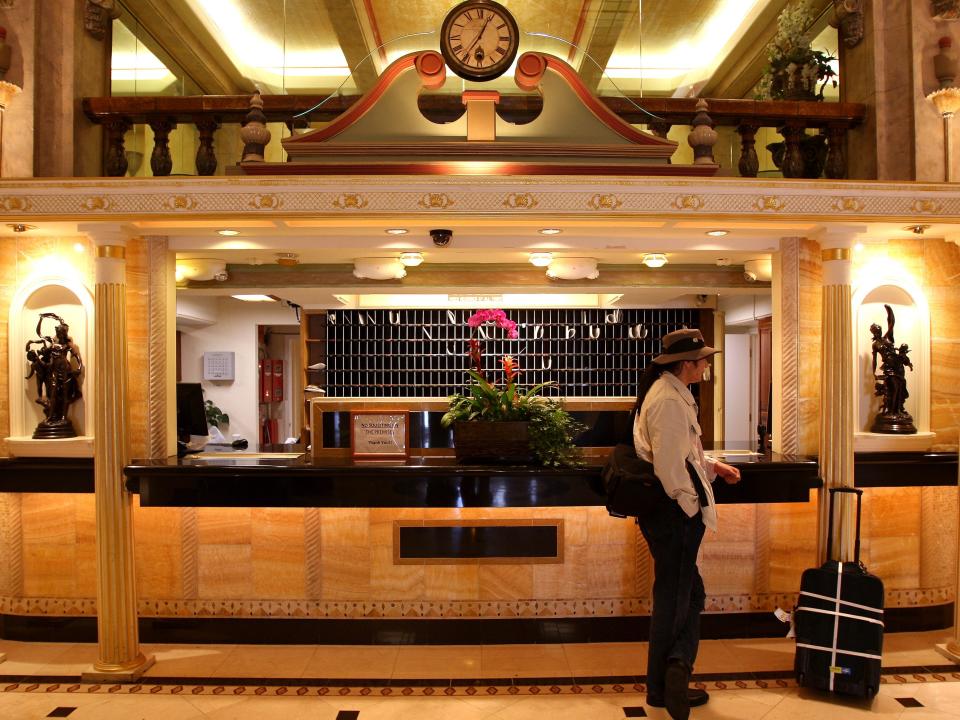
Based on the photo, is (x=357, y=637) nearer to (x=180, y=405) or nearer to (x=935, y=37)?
(x=180, y=405)

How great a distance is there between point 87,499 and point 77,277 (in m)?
1.52

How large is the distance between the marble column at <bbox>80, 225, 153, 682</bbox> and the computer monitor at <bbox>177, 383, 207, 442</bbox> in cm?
146

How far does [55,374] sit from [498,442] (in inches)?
118

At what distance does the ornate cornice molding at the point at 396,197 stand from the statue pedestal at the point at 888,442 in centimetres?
160

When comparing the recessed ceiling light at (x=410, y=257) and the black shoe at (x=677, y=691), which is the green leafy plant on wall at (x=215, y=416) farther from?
the black shoe at (x=677, y=691)

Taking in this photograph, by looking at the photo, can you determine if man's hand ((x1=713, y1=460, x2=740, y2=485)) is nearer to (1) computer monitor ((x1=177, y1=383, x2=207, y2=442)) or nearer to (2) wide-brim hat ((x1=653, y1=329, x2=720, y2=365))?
(2) wide-brim hat ((x1=653, y1=329, x2=720, y2=365))

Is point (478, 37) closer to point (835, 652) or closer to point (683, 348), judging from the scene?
point (683, 348)

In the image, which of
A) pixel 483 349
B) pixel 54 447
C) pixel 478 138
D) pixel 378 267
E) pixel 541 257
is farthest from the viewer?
pixel 483 349

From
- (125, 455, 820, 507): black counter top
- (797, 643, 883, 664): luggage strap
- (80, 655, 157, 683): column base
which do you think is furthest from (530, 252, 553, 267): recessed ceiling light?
(80, 655, 157, 683): column base

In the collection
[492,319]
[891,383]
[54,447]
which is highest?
[492,319]

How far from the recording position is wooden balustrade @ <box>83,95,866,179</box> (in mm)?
4547

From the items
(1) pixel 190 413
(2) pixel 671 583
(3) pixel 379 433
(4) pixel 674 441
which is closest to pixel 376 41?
(1) pixel 190 413

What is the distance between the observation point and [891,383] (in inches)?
186

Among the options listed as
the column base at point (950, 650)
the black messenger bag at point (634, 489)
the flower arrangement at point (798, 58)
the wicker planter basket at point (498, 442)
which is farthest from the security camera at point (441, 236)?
the column base at point (950, 650)
